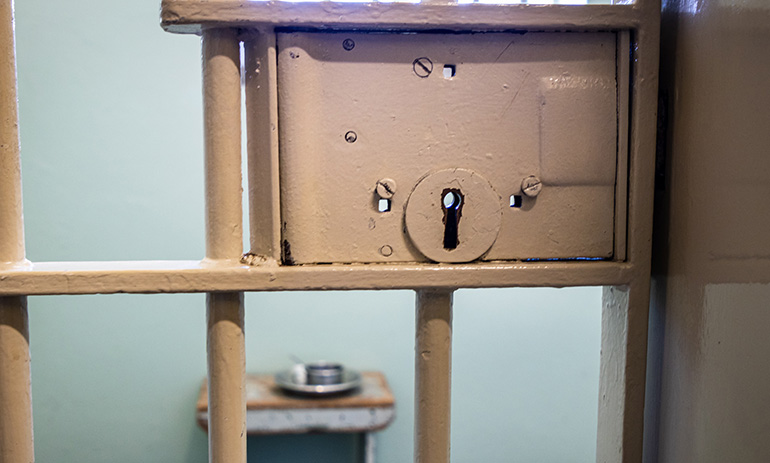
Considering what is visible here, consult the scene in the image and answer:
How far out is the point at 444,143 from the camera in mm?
678

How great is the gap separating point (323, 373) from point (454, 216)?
59.6 inches

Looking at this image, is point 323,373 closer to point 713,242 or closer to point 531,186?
point 531,186

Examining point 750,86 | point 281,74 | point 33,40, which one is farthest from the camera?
point 33,40

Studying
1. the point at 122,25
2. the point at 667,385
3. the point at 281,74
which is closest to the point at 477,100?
the point at 281,74

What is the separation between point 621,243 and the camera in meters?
0.70

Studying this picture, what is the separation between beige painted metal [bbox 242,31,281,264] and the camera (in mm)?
649

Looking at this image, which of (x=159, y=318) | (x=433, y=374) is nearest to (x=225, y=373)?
(x=433, y=374)

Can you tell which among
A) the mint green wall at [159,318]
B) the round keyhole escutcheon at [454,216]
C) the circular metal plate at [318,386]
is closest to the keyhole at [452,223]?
the round keyhole escutcheon at [454,216]

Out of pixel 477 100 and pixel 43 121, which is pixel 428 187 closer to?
pixel 477 100

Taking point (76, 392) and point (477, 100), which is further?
point (76, 392)

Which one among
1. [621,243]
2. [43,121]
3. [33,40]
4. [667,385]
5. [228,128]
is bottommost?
[667,385]

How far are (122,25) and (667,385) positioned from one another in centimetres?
206

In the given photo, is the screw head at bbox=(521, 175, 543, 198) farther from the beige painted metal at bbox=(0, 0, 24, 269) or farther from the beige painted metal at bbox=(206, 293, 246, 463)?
the beige painted metal at bbox=(0, 0, 24, 269)

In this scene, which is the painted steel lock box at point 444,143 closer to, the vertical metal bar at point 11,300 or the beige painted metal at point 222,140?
the beige painted metal at point 222,140
